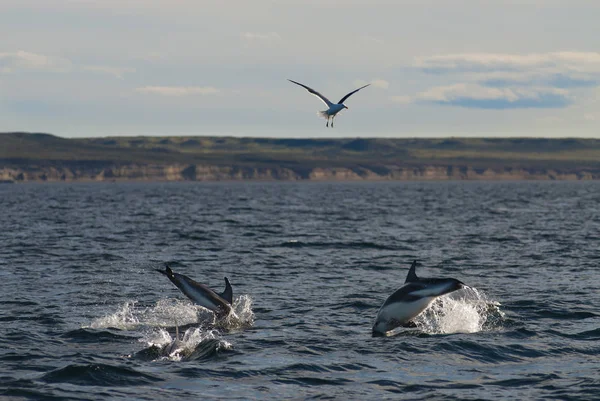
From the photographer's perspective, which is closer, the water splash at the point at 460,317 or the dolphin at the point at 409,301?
the dolphin at the point at 409,301

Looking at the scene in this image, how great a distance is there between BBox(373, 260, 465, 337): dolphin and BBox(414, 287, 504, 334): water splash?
2.98 ft

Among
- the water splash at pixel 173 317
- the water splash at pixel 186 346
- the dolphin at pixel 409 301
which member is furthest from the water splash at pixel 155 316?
the dolphin at pixel 409 301

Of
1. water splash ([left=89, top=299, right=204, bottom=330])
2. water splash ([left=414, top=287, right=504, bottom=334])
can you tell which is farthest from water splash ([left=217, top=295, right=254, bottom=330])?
water splash ([left=414, top=287, right=504, bottom=334])

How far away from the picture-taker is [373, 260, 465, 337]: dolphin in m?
19.1

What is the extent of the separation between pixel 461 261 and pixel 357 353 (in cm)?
1810

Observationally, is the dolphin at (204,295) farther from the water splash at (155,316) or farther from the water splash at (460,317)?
the water splash at (460,317)

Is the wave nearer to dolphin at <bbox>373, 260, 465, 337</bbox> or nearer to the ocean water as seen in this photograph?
the ocean water

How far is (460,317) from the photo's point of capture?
21.5m

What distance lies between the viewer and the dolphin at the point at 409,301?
19.1 meters

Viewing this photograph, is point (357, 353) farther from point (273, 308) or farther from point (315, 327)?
point (273, 308)

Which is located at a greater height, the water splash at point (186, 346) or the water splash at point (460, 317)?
the water splash at point (460, 317)

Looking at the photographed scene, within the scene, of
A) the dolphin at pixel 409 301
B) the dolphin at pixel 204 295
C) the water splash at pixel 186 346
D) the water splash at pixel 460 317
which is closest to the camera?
the water splash at pixel 186 346

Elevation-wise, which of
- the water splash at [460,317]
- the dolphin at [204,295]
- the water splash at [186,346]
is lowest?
the water splash at [186,346]

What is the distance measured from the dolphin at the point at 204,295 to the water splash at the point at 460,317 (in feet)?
14.4
